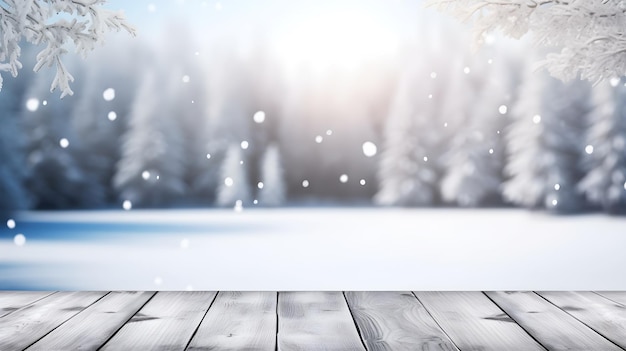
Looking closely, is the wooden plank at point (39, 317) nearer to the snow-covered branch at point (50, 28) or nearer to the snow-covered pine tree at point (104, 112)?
the snow-covered pine tree at point (104, 112)

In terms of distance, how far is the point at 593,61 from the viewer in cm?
277

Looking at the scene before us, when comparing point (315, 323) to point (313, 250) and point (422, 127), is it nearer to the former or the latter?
point (313, 250)

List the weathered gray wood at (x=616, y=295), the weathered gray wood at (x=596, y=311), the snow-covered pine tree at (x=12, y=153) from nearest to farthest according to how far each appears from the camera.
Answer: the weathered gray wood at (x=596, y=311)
the weathered gray wood at (x=616, y=295)
the snow-covered pine tree at (x=12, y=153)

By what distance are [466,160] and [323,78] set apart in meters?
0.93

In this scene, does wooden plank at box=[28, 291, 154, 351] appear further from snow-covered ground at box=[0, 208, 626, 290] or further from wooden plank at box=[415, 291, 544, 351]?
wooden plank at box=[415, 291, 544, 351]

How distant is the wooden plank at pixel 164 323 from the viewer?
8.05ft

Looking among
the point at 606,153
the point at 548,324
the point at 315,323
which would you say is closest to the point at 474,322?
the point at 548,324

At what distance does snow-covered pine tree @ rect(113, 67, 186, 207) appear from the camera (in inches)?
147

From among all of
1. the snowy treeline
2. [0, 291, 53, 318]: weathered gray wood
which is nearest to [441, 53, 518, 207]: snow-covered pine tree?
the snowy treeline

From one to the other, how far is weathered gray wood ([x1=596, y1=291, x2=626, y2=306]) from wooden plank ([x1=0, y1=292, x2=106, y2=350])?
2.60 meters

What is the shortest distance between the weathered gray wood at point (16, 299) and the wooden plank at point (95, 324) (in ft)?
1.09

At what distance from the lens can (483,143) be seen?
3.80 m

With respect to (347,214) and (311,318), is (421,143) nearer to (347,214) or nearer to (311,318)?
(347,214)

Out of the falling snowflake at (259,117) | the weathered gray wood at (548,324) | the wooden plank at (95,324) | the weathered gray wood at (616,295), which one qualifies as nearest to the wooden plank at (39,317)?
the wooden plank at (95,324)
